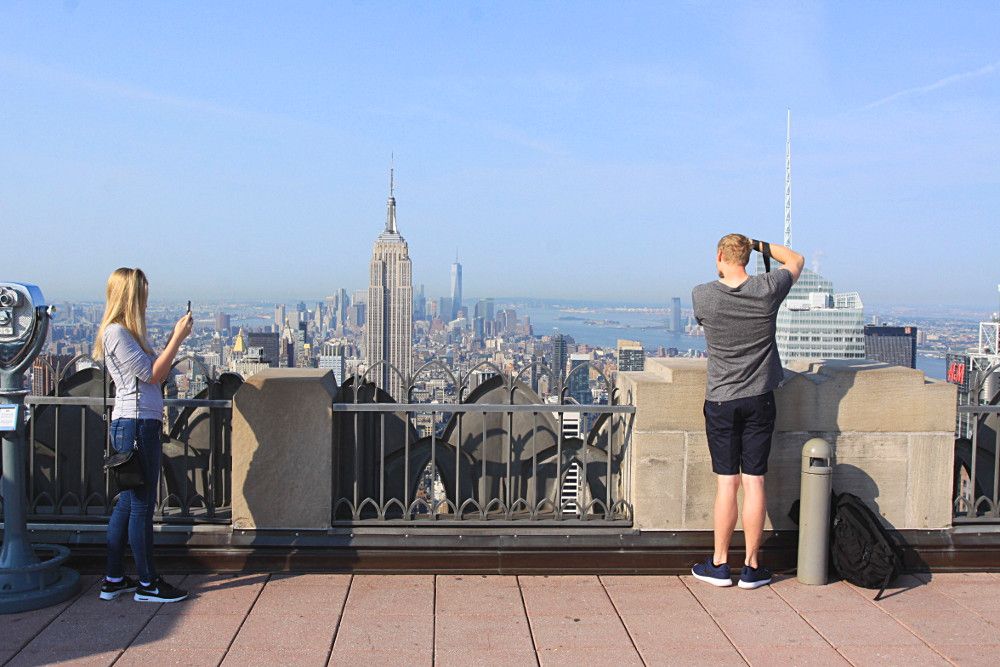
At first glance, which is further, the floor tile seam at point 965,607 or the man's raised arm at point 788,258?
the man's raised arm at point 788,258

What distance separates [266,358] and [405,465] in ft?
5.63

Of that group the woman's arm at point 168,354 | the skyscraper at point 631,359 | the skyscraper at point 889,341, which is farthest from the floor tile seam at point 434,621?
the skyscraper at point 889,341

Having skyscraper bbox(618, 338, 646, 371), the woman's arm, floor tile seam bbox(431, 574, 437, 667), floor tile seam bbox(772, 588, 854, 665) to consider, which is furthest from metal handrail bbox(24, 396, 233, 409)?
floor tile seam bbox(772, 588, 854, 665)

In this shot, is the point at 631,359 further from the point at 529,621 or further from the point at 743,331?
the point at 529,621

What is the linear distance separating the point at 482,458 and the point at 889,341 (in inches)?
1225

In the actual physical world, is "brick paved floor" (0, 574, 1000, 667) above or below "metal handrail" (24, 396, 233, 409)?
below

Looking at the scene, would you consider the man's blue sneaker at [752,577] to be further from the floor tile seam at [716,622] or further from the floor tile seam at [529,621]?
the floor tile seam at [529,621]

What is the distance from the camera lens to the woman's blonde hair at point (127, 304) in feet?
16.7

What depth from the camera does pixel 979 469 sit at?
6.71 m

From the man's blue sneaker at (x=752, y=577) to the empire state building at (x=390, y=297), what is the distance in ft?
88.8

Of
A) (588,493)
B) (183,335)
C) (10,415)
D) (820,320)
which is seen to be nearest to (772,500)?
(588,493)

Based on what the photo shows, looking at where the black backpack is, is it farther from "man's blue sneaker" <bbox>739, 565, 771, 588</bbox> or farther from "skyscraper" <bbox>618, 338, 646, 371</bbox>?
"skyscraper" <bbox>618, 338, 646, 371</bbox>

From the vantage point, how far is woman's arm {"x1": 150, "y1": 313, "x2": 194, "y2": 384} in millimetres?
5090

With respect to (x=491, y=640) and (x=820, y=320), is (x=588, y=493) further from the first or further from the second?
(x=820, y=320)
